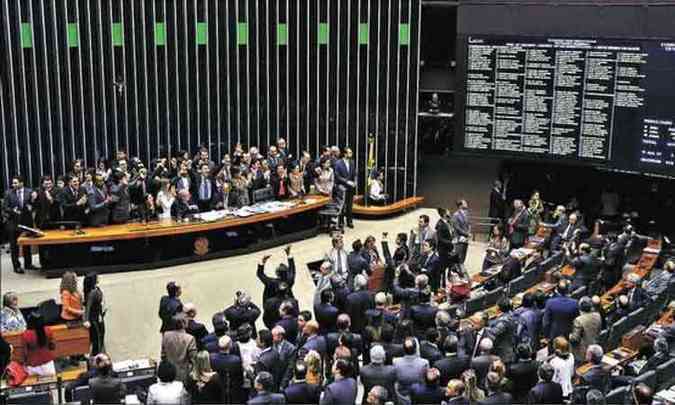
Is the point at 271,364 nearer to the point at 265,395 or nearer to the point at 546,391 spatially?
the point at 265,395

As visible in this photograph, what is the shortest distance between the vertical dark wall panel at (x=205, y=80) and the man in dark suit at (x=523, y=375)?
36.3 ft

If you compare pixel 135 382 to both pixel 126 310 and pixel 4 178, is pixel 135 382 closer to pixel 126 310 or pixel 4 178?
pixel 126 310

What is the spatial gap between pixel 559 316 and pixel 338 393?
383cm

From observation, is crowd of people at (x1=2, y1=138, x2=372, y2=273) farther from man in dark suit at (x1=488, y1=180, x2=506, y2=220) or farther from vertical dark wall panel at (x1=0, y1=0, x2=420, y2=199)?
man in dark suit at (x1=488, y1=180, x2=506, y2=220)

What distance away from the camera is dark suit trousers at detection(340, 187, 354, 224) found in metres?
18.2

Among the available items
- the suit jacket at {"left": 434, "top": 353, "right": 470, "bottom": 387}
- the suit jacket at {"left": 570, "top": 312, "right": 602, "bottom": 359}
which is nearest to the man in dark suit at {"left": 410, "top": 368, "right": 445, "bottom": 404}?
the suit jacket at {"left": 434, "top": 353, "right": 470, "bottom": 387}

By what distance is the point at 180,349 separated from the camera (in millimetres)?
9852

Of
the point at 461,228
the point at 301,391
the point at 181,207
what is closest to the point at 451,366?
the point at 301,391

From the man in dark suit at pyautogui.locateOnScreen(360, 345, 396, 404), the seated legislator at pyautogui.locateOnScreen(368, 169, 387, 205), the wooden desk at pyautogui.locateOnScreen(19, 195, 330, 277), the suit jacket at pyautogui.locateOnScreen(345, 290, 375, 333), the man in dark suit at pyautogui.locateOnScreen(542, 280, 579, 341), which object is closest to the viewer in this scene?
the man in dark suit at pyautogui.locateOnScreen(360, 345, 396, 404)

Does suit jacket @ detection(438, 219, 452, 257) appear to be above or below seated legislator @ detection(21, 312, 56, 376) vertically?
above

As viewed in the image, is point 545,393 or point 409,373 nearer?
point 545,393

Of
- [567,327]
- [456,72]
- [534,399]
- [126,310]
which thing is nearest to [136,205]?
[126,310]

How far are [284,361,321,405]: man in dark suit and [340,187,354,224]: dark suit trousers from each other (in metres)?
9.63

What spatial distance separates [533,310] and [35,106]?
1085 cm
